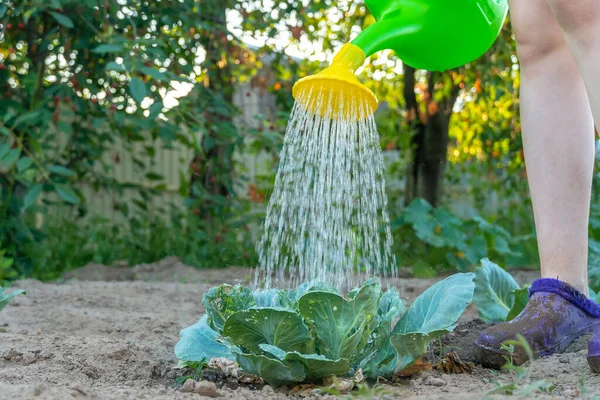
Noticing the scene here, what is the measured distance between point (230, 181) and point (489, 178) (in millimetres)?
3116

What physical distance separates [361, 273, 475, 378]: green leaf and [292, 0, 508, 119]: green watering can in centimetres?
50

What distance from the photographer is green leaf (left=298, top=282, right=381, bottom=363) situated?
1384 millimetres

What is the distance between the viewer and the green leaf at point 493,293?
2146mm

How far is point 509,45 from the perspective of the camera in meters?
5.21

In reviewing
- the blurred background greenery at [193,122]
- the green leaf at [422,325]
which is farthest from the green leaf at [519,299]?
the blurred background greenery at [193,122]

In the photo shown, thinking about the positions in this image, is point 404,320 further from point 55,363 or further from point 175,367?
point 55,363

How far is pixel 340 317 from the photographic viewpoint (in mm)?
1414

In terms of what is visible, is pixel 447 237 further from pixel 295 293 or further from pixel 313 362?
pixel 313 362

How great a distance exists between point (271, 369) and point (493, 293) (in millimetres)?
978

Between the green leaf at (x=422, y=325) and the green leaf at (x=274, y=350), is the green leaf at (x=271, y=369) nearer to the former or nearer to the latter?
the green leaf at (x=274, y=350)

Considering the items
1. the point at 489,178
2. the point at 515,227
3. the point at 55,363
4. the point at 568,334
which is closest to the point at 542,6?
the point at 568,334

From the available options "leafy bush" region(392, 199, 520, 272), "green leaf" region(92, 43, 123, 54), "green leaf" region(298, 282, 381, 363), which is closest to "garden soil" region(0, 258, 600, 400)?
"green leaf" region(298, 282, 381, 363)

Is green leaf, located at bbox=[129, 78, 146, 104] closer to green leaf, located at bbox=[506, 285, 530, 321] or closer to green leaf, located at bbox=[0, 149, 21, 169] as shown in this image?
green leaf, located at bbox=[0, 149, 21, 169]

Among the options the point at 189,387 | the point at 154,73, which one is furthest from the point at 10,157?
the point at 189,387
